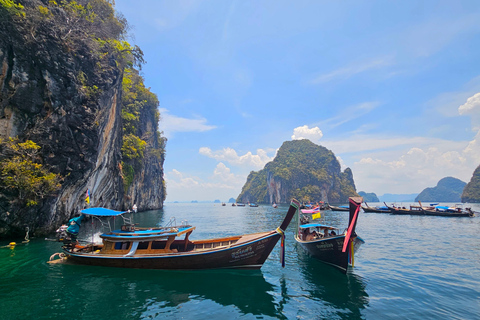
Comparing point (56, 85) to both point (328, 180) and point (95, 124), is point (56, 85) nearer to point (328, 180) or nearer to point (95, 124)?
point (95, 124)

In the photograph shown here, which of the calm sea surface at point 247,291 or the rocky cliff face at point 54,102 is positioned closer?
the calm sea surface at point 247,291

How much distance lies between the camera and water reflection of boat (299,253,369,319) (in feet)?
25.6

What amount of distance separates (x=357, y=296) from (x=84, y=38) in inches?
1120

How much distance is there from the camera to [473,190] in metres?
97.5

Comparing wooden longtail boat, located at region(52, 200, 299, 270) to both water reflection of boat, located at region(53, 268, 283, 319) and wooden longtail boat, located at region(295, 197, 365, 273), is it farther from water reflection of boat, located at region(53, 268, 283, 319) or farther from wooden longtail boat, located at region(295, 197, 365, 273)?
wooden longtail boat, located at region(295, 197, 365, 273)

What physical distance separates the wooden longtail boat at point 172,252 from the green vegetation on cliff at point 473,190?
130735 millimetres

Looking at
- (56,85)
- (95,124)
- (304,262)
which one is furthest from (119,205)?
(304,262)

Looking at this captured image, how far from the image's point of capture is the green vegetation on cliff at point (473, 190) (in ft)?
316

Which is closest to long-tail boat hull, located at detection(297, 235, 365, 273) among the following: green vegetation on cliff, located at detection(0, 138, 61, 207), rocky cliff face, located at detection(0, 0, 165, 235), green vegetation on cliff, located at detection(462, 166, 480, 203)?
green vegetation on cliff, located at detection(0, 138, 61, 207)

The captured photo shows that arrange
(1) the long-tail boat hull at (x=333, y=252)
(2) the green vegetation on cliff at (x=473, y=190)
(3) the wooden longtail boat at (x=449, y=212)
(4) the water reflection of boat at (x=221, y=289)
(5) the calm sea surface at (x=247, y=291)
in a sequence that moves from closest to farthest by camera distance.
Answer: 1. (5) the calm sea surface at (x=247, y=291)
2. (4) the water reflection of boat at (x=221, y=289)
3. (1) the long-tail boat hull at (x=333, y=252)
4. (3) the wooden longtail boat at (x=449, y=212)
5. (2) the green vegetation on cliff at (x=473, y=190)

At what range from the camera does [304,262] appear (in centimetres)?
1412

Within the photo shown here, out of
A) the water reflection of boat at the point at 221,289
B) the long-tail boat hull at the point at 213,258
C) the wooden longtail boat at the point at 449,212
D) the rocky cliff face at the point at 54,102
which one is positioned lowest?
the water reflection of boat at the point at 221,289

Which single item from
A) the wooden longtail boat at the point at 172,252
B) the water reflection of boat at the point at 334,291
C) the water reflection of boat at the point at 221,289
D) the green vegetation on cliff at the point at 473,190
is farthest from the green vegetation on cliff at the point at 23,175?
the green vegetation on cliff at the point at 473,190

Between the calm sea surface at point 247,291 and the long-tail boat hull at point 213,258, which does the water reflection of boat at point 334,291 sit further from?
the long-tail boat hull at point 213,258
